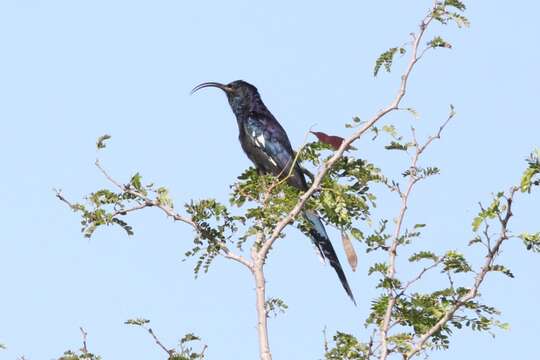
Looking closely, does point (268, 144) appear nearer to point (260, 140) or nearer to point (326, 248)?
point (260, 140)

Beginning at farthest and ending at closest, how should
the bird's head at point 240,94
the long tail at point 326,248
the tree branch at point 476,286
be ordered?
the bird's head at point 240,94 < the long tail at point 326,248 < the tree branch at point 476,286

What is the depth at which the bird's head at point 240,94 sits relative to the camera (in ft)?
33.2

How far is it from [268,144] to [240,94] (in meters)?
0.95

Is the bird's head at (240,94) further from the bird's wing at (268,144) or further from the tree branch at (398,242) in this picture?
the tree branch at (398,242)

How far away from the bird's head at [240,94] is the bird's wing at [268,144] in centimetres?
27

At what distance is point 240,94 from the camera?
10.2m

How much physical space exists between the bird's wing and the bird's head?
0.90 ft

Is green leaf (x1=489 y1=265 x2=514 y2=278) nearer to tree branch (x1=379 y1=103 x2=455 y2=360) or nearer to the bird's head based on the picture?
tree branch (x1=379 y1=103 x2=455 y2=360)

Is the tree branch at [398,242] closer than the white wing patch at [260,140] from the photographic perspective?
Yes

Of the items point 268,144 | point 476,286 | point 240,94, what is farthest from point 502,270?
point 240,94

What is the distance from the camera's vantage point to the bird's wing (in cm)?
940

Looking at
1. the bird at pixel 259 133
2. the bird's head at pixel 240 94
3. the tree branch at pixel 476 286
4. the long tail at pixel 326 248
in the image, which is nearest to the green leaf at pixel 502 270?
the tree branch at pixel 476 286

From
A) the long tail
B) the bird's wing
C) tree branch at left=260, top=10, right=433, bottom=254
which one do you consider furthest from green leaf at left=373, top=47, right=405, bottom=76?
the bird's wing

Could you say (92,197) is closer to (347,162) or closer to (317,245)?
(347,162)
